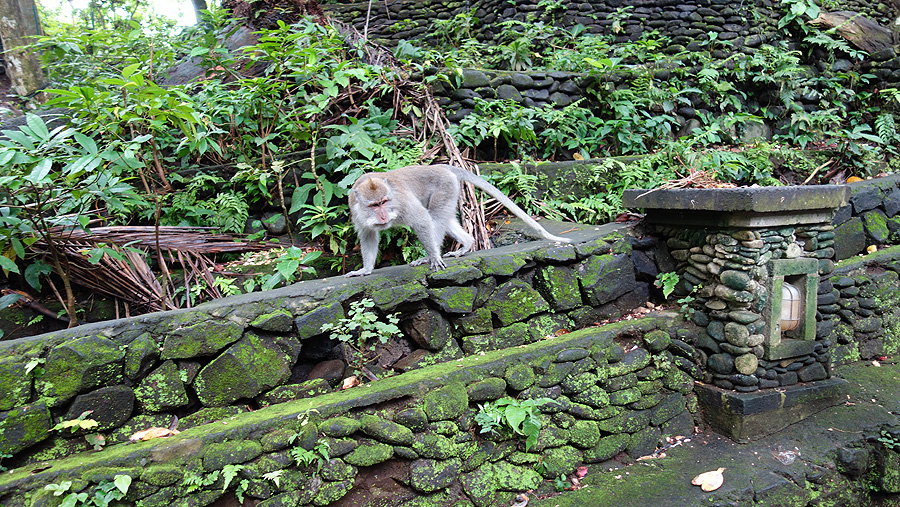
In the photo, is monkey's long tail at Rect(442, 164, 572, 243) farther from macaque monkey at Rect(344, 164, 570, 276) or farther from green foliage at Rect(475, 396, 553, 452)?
green foliage at Rect(475, 396, 553, 452)

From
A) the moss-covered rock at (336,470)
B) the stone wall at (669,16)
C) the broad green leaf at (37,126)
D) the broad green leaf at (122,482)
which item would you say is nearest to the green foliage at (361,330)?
the moss-covered rock at (336,470)

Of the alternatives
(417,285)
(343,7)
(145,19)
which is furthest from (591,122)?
(145,19)

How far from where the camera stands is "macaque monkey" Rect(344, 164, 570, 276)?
395 cm

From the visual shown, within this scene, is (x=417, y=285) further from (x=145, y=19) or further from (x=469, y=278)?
(x=145, y=19)

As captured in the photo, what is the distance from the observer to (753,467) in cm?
402

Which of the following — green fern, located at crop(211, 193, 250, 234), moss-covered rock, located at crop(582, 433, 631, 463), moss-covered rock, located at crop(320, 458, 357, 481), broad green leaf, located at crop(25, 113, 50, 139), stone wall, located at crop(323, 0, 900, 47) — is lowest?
moss-covered rock, located at crop(582, 433, 631, 463)

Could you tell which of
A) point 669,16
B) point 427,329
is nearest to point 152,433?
point 427,329

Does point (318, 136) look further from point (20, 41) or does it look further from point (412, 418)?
point (20, 41)

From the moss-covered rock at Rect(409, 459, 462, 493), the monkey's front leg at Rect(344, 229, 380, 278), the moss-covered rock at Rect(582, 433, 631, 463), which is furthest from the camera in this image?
the monkey's front leg at Rect(344, 229, 380, 278)

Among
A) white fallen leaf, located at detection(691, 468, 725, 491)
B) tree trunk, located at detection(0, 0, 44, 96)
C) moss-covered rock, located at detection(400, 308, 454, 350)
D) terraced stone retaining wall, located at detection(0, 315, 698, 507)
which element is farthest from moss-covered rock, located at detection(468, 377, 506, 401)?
tree trunk, located at detection(0, 0, 44, 96)

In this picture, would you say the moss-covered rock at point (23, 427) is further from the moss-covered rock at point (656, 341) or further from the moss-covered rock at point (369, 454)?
the moss-covered rock at point (656, 341)

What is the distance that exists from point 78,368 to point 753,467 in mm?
4761

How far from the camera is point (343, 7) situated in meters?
12.0

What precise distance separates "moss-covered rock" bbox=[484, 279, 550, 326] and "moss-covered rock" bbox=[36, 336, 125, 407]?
267cm
